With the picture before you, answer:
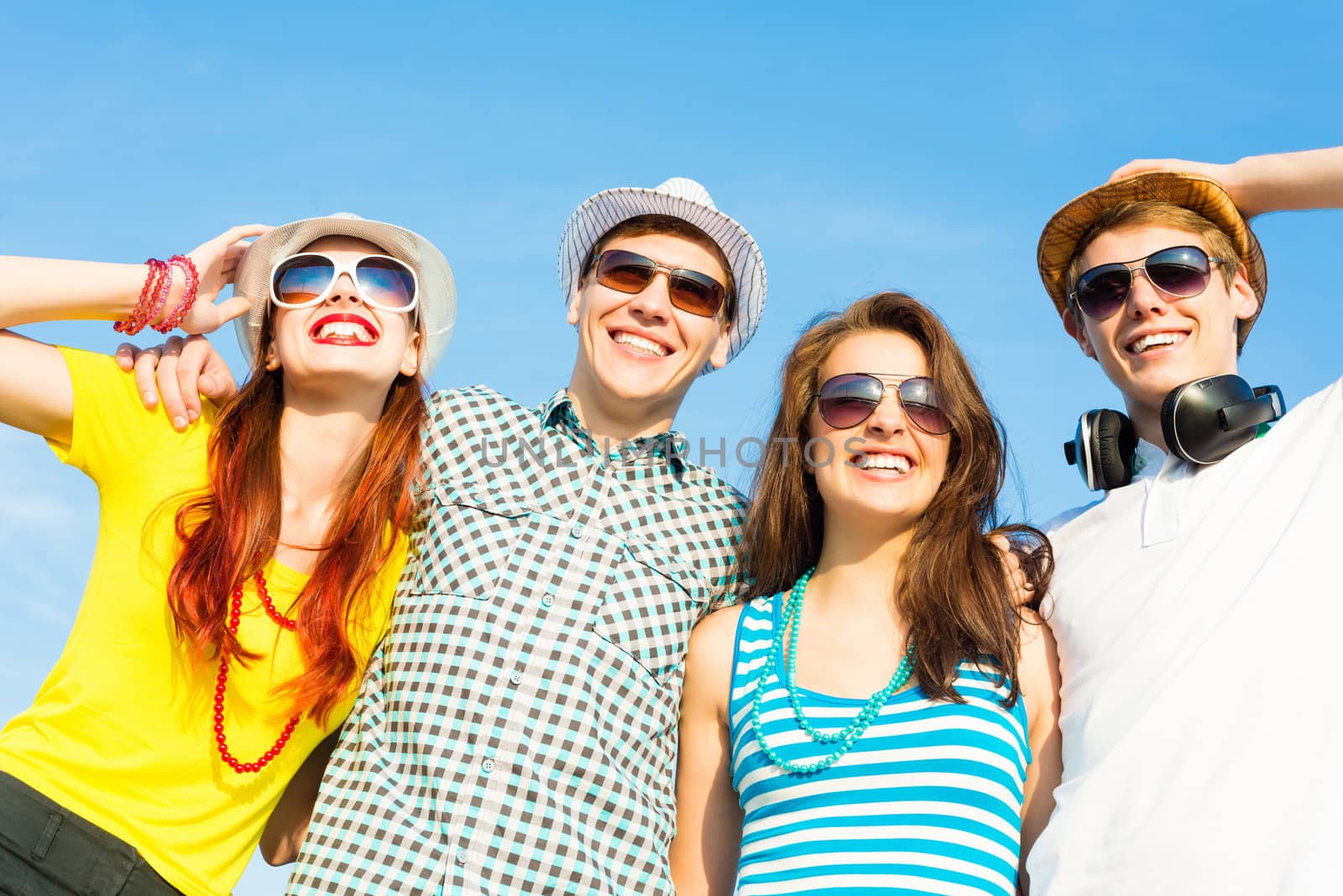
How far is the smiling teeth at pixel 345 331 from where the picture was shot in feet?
15.6

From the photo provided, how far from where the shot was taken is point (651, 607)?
461 centimetres

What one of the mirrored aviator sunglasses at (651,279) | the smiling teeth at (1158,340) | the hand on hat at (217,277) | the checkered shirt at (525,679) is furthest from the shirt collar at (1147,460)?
the hand on hat at (217,277)

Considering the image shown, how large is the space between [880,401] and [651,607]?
4.18 feet

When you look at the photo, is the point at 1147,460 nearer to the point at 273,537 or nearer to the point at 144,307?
the point at 273,537

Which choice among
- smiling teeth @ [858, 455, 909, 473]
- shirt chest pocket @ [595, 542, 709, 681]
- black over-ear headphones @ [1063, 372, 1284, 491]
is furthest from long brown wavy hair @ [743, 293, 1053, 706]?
black over-ear headphones @ [1063, 372, 1284, 491]

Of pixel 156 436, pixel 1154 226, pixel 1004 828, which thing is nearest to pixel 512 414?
pixel 156 436

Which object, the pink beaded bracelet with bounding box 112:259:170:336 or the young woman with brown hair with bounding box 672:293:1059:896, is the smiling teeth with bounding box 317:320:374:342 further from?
the young woman with brown hair with bounding box 672:293:1059:896

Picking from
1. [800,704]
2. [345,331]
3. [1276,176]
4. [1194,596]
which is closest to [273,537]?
[345,331]

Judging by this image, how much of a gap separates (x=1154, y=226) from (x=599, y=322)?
251 centimetres

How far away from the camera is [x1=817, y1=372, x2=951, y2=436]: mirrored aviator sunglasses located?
4680mm

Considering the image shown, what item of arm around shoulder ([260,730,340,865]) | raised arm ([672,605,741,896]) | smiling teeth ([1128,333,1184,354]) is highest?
smiling teeth ([1128,333,1184,354])

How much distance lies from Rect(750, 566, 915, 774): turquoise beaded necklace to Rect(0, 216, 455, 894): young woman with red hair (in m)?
1.62

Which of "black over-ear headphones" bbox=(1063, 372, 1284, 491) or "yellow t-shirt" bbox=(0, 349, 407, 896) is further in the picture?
"black over-ear headphones" bbox=(1063, 372, 1284, 491)

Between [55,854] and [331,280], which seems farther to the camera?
[331,280]
